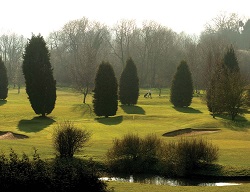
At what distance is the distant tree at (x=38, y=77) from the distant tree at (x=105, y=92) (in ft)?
17.1

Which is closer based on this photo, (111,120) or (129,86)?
(111,120)

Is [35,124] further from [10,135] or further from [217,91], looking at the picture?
[217,91]

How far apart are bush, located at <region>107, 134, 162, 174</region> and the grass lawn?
1.22 meters

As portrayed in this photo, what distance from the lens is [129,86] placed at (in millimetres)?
57188

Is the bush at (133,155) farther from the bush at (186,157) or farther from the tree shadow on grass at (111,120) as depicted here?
the tree shadow on grass at (111,120)

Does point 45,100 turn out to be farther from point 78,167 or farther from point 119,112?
point 78,167

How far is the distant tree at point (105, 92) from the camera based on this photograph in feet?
153

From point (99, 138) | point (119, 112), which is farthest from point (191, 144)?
point (119, 112)

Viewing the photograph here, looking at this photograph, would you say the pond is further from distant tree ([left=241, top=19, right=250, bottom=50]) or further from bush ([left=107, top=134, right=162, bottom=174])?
distant tree ([left=241, top=19, right=250, bottom=50])

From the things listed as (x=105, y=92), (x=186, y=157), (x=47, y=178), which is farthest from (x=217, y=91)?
(x=47, y=178)

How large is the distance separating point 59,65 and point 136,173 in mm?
96698

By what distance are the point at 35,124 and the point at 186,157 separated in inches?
939

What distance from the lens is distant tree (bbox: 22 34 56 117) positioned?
45.4 metres

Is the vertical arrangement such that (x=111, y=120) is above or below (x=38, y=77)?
below
